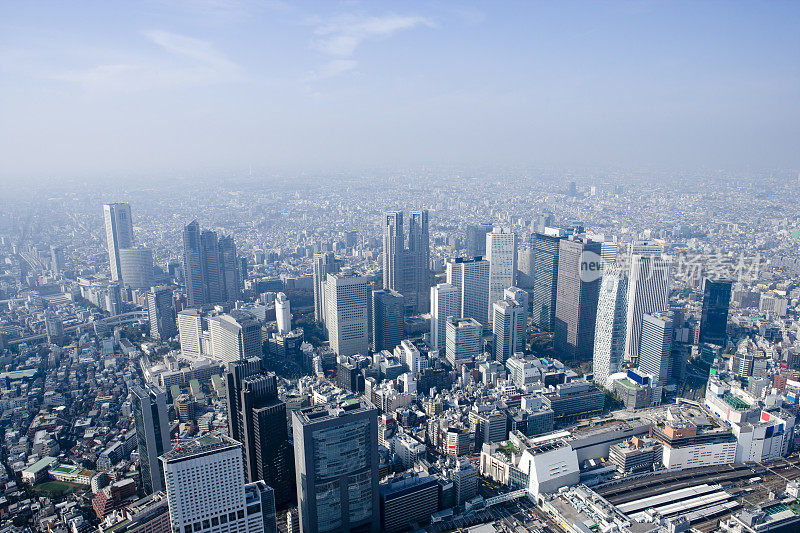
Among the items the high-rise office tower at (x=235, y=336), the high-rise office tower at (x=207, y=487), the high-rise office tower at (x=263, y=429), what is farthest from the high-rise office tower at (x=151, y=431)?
the high-rise office tower at (x=235, y=336)

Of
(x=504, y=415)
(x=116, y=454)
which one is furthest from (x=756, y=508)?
(x=116, y=454)

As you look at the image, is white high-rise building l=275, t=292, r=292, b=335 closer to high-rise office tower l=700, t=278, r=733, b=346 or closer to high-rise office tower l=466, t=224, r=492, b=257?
high-rise office tower l=466, t=224, r=492, b=257

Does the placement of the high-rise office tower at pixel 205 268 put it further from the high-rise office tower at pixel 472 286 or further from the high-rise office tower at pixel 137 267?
the high-rise office tower at pixel 472 286

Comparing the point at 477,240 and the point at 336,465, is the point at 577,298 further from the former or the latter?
the point at 336,465

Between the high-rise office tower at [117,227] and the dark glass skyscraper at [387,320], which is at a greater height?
the high-rise office tower at [117,227]

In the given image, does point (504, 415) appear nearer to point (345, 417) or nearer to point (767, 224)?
point (345, 417)
